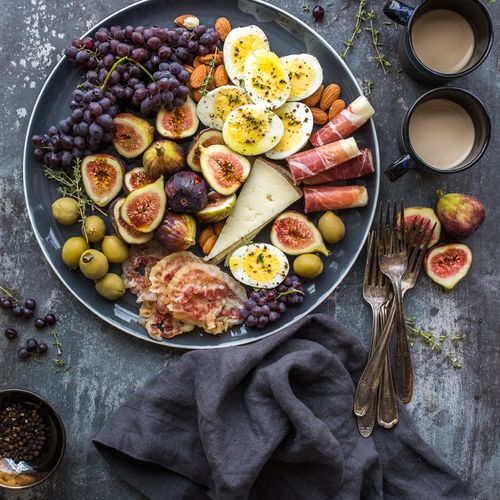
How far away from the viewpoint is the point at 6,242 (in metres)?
2.46

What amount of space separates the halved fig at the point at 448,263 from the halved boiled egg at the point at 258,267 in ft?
2.02

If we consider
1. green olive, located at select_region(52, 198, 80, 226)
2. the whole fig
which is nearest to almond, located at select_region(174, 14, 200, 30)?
green olive, located at select_region(52, 198, 80, 226)

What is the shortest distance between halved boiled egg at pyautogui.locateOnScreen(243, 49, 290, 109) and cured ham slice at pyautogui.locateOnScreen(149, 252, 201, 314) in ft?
2.27

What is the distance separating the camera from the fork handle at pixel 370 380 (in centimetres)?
235

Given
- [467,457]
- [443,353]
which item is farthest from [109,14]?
[467,457]

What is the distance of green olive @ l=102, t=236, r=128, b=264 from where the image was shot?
2340mm

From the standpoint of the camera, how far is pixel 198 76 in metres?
2.35

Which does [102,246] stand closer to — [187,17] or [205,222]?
[205,222]

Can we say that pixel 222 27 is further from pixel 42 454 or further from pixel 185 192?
pixel 42 454

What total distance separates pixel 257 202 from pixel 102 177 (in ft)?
2.04

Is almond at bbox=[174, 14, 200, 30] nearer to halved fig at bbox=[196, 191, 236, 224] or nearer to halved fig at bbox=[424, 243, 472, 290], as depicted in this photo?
halved fig at bbox=[196, 191, 236, 224]

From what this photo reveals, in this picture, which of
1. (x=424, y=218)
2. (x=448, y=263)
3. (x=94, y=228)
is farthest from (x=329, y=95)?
(x=94, y=228)

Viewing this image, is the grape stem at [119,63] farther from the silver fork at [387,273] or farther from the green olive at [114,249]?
the silver fork at [387,273]

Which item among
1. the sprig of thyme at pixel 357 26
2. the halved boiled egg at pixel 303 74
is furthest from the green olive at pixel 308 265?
the sprig of thyme at pixel 357 26
